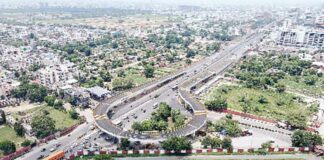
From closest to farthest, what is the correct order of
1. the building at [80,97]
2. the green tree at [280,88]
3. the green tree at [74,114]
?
the green tree at [74,114] → the building at [80,97] → the green tree at [280,88]

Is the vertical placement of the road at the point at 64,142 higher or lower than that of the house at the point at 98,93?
lower

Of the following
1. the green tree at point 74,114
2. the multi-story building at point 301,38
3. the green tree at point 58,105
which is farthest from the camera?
the multi-story building at point 301,38

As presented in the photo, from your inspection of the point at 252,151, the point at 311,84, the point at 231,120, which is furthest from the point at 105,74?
the point at 311,84

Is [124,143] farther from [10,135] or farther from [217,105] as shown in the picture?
[217,105]

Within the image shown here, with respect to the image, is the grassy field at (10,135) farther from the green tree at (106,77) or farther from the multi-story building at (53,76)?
the green tree at (106,77)

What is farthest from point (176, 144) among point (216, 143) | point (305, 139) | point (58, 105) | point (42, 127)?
point (58, 105)

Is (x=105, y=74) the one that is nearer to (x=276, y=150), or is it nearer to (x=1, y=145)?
(x=1, y=145)

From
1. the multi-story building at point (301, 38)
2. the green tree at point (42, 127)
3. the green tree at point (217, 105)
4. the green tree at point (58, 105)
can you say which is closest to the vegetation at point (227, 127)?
the green tree at point (217, 105)
